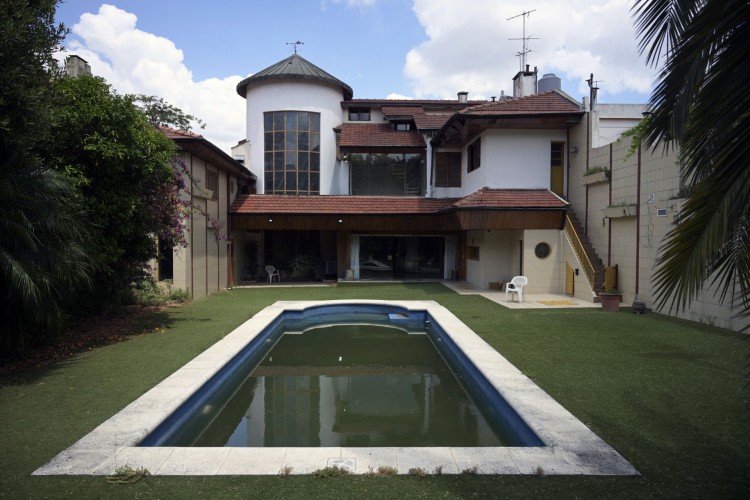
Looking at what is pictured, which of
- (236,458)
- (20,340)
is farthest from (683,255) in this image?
(20,340)

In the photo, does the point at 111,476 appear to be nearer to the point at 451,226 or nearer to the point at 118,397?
the point at 118,397

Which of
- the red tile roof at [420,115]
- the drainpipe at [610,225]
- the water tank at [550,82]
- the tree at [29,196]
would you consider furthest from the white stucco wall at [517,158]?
the tree at [29,196]

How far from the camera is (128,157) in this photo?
822cm

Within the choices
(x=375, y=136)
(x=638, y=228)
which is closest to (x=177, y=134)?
(x=375, y=136)

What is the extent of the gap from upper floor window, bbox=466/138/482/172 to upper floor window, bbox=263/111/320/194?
22.1ft

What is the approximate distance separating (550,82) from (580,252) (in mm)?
11541

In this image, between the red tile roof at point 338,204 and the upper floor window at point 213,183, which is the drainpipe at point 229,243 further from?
the upper floor window at point 213,183

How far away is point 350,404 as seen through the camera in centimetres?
625

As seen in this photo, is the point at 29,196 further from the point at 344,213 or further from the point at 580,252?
the point at 580,252

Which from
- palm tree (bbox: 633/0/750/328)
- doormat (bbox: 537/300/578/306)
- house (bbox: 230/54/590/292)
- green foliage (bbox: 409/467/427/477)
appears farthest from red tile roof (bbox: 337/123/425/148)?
green foliage (bbox: 409/467/427/477)

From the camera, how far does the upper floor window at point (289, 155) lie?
2067 cm

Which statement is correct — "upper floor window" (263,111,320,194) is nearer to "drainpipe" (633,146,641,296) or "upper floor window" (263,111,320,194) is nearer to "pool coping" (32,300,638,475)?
"drainpipe" (633,146,641,296)

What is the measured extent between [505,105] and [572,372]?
439 inches

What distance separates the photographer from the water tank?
2211 cm
